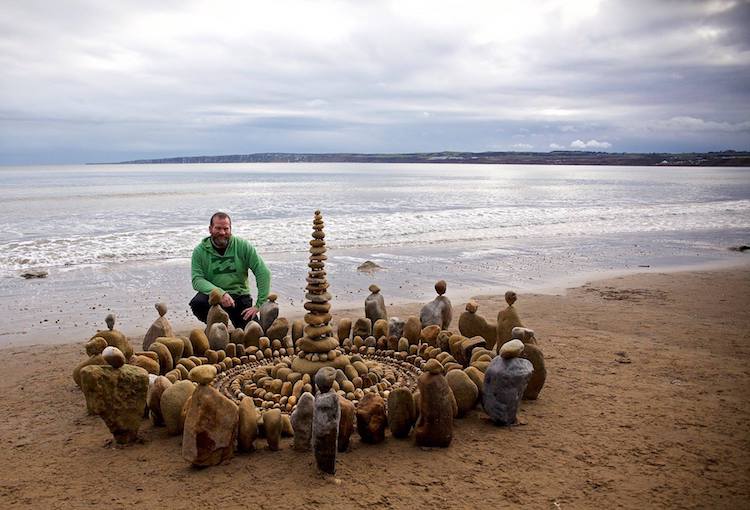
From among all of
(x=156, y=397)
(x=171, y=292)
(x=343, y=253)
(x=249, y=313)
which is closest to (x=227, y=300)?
(x=249, y=313)

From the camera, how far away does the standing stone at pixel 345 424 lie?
14.5 feet

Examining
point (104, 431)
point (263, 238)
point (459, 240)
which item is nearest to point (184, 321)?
point (104, 431)

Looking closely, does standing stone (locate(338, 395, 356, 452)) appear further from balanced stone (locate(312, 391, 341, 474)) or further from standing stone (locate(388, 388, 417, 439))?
standing stone (locate(388, 388, 417, 439))

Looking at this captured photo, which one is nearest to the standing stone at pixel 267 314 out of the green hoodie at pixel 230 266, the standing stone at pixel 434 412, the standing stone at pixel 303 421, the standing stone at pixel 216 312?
the green hoodie at pixel 230 266

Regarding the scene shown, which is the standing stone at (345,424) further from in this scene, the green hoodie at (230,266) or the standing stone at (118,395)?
the green hoodie at (230,266)

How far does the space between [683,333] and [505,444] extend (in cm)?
432

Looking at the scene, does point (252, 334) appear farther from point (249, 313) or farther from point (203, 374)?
point (203, 374)

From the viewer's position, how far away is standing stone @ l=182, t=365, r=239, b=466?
13.8 feet

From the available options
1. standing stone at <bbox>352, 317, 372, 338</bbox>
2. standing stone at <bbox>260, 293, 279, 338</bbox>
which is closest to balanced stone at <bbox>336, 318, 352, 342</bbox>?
standing stone at <bbox>352, 317, 372, 338</bbox>

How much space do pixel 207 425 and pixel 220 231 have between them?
329cm

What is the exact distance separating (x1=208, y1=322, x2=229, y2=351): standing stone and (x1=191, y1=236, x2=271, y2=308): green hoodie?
2.74 feet

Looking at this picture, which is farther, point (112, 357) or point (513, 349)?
point (513, 349)

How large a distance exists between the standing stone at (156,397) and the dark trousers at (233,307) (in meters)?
2.38

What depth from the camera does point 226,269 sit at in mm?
7289
